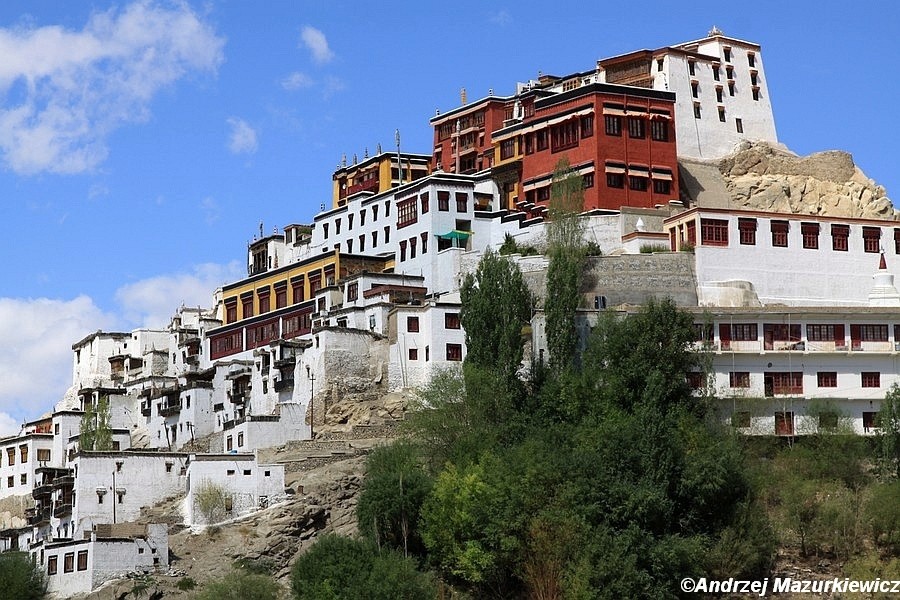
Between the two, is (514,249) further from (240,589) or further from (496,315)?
(240,589)

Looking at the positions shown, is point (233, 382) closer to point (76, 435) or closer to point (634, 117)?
point (76, 435)

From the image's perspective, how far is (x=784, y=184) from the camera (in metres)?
A: 93.6

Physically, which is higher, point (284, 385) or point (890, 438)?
point (284, 385)

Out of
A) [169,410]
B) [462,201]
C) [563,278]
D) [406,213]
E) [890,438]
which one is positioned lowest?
[890,438]

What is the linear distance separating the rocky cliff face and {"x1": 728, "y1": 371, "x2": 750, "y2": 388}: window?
18.1 meters

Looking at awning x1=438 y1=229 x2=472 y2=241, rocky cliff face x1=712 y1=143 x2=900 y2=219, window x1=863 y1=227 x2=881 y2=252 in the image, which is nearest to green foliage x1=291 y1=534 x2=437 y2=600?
awning x1=438 y1=229 x2=472 y2=241

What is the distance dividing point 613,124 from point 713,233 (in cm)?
929

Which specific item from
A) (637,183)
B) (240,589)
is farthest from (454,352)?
(240,589)

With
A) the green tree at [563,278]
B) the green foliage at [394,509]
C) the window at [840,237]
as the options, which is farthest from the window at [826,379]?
the green foliage at [394,509]

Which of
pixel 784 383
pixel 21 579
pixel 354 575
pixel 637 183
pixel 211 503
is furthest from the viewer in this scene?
pixel 637 183

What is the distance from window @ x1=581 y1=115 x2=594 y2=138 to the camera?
88.2m

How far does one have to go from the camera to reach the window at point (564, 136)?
292ft

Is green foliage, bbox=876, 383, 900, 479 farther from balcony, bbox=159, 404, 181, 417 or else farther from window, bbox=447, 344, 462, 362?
balcony, bbox=159, 404, 181, 417

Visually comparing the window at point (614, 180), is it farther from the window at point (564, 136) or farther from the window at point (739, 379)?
the window at point (739, 379)
